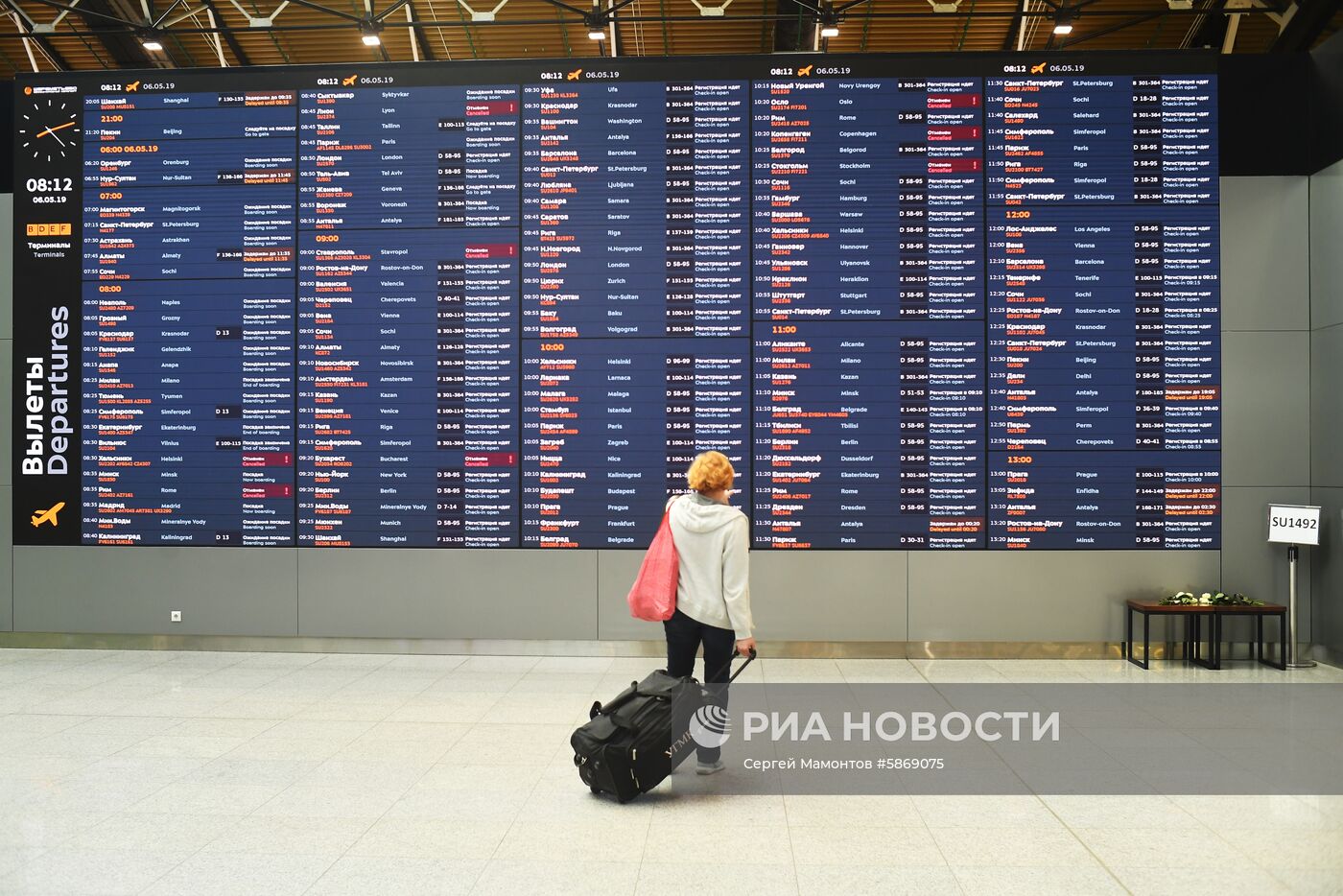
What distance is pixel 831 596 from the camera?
21.2 ft

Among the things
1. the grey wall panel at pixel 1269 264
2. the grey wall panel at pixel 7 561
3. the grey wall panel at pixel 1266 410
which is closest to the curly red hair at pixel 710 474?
the grey wall panel at pixel 1266 410

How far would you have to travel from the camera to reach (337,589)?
665 centimetres

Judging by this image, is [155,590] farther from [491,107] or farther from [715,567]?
[715,567]

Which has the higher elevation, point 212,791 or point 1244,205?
point 1244,205

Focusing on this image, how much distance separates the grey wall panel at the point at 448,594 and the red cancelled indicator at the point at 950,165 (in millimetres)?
3966

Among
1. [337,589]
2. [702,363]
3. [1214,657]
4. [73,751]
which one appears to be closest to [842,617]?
[702,363]

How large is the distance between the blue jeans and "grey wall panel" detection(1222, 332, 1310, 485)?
4.75 metres

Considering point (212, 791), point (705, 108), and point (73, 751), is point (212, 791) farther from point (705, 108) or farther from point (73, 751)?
point (705, 108)

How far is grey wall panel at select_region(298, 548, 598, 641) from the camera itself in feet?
21.5

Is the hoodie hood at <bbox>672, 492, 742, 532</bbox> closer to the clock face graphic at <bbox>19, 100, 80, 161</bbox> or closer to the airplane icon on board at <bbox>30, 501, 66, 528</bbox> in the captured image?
the airplane icon on board at <bbox>30, 501, 66, 528</bbox>

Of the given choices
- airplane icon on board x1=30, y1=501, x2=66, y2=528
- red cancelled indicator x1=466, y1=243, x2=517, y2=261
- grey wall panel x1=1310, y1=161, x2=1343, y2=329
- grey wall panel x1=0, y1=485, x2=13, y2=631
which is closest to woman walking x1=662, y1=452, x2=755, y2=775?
red cancelled indicator x1=466, y1=243, x2=517, y2=261

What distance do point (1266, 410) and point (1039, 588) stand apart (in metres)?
2.20

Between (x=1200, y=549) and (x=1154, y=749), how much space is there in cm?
265

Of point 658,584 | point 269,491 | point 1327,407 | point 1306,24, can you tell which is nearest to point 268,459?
point 269,491
